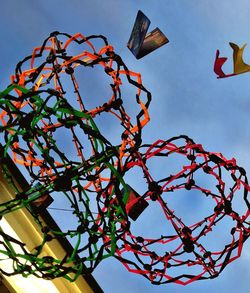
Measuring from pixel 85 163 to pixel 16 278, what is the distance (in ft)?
5.17

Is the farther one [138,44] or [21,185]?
[21,185]

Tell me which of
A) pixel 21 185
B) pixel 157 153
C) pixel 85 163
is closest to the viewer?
pixel 85 163

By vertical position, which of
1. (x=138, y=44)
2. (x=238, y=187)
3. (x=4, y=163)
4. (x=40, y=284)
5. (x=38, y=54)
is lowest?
(x=238, y=187)

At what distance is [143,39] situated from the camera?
11.1 feet

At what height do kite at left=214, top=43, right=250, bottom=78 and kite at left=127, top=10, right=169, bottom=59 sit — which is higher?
kite at left=127, top=10, right=169, bottom=59

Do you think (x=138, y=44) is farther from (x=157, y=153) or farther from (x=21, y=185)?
(x=21, y=185)

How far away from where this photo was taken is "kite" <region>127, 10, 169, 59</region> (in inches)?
134

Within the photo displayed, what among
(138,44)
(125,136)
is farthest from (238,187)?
(138,44)

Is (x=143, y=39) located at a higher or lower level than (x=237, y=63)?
higher

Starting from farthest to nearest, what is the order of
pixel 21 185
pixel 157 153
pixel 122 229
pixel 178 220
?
pixel 21 185 < pixel 178 220 < pixel 157 153 < pixel 122 229

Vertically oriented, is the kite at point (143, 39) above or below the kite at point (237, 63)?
above

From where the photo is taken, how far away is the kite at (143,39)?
340 centimetres

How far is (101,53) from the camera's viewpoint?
3.27 meters

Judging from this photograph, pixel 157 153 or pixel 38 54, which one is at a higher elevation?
pixel 38 54
